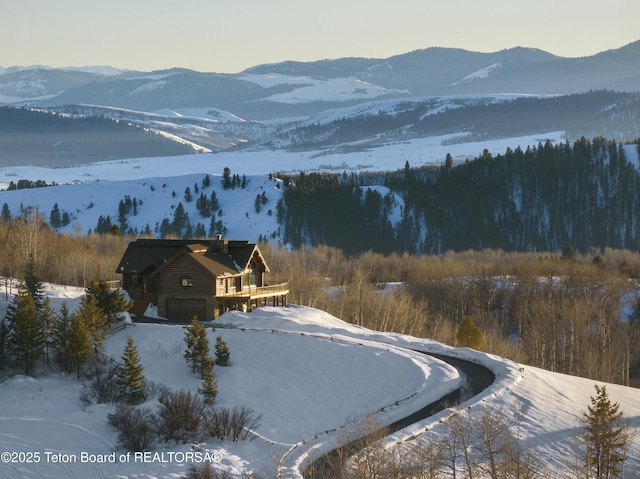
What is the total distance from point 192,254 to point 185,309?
4.49 metres

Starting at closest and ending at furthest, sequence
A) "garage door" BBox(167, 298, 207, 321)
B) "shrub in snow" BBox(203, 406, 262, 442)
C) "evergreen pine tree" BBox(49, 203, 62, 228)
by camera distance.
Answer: "shrub in snow" BBox(203, 406, 262, 442) → "garage door" BBox(167, 298, 207, 321) → "evergreen pine tree" BBox(49, 203, 62, 228)

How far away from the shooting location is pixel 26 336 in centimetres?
5484

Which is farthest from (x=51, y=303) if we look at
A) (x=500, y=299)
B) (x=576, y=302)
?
(x=500, y=299)

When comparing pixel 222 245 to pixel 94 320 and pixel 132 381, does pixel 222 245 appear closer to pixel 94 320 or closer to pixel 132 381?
pixel 94 320

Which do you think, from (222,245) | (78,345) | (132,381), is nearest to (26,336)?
(78,345)

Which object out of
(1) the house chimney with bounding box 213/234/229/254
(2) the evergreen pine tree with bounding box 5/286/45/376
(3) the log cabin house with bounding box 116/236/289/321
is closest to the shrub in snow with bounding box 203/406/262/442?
(2) the evergreen pine tree with bounding box 5/286/45/376

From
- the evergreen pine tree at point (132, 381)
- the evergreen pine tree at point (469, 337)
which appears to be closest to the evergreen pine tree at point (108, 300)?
the evergreen pine tree at point (132, 381)

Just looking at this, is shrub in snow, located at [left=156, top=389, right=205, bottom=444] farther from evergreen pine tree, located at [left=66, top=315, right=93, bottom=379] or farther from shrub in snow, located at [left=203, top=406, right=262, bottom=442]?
evergreen pine tree, located at [left=66, top=315, right=93, bottom=379]

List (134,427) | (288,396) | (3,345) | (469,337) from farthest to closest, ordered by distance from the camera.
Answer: (469,337)
(3,345)
(288,396)
(134,427)

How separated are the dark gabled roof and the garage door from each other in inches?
120

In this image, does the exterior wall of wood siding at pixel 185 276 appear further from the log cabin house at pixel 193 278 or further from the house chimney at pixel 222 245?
the house chimney at pixel 222 245

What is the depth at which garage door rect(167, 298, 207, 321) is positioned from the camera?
69625mm

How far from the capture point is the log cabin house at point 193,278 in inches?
2734

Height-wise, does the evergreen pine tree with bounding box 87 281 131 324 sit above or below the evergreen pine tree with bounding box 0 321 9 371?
above
